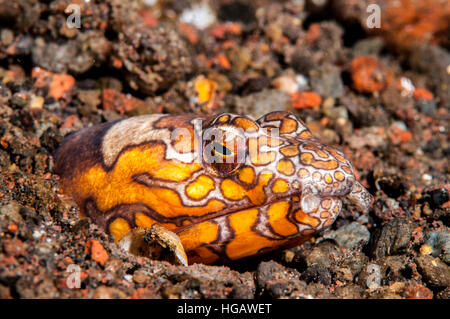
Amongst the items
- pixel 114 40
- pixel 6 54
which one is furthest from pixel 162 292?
pixel 6 54

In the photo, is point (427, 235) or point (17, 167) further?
point (17, 167)

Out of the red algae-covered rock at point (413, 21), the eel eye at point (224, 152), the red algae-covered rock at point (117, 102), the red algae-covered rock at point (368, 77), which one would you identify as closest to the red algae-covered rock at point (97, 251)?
the eel eye at point (224, 152)

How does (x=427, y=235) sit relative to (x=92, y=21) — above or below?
below

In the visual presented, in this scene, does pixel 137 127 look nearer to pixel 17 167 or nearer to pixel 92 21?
pixel 17 167

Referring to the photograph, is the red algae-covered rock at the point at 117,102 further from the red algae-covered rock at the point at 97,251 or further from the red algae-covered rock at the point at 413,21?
the red algae-covered rock at the point at 413,21

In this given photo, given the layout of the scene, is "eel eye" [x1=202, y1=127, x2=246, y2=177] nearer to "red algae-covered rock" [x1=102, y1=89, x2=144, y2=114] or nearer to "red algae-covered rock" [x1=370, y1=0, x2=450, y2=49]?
"red algae-covered rock" [x1=102, y1=89, x2=144, y2=114]

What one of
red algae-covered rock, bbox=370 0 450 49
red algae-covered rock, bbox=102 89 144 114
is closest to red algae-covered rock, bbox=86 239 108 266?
red algae-covered rock, bbox=102 89 144 114
